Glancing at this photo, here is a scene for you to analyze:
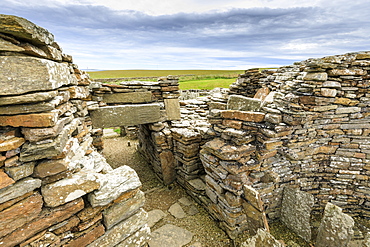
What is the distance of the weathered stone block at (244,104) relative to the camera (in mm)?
5095

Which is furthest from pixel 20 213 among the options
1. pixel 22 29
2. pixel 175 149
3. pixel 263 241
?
pixel 175 149

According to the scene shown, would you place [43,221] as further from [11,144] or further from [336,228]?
[336,228]

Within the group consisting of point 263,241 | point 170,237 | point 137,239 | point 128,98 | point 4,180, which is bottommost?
point 170,237

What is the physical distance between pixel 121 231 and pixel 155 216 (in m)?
3.40

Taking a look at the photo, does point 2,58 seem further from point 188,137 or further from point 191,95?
point 191,95

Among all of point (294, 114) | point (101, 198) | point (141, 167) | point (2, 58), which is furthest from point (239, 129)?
point (141, 167)

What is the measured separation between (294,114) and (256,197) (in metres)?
2.38

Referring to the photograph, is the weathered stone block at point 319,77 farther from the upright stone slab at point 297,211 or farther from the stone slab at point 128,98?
the stone slab at point 128,98

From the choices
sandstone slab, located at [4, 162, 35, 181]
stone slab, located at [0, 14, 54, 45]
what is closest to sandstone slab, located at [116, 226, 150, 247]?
sandstone slab, located at [4, 162, 35, 181]

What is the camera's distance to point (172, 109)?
7.45 meters

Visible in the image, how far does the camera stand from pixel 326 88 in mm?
4504

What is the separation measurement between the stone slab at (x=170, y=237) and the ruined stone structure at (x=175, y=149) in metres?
1.08

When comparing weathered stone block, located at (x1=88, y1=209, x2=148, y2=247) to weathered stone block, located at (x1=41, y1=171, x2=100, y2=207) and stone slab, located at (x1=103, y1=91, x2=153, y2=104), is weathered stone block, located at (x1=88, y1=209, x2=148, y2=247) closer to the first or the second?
weathered stone block, located at (x1=41, y1=171, x2=100, y2=207)

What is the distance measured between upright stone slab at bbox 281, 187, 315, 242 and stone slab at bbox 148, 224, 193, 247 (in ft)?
9.05
